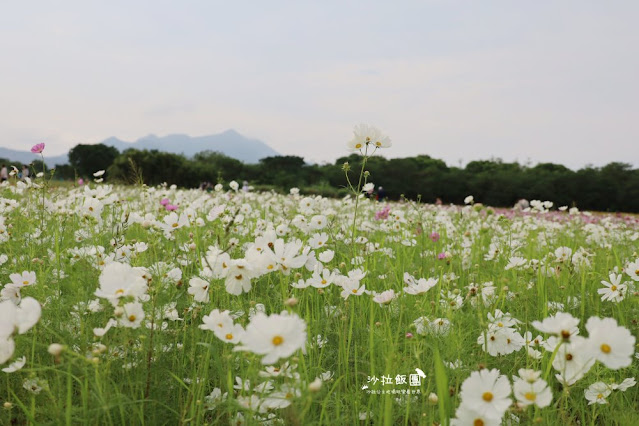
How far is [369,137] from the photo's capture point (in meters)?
2.29

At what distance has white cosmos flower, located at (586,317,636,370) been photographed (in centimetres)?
99

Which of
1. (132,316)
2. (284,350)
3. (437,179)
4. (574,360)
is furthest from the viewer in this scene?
(437,179)

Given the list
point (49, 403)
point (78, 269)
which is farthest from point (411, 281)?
point (78, 269)

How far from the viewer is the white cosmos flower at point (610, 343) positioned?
0.99 metres

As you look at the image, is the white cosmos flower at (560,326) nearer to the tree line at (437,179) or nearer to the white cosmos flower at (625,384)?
the white cosmos flower at (625,384)

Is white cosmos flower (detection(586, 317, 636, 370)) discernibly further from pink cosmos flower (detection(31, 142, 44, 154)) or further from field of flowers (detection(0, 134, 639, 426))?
pink cosmos flower (detection(31, 142, 44, 154))

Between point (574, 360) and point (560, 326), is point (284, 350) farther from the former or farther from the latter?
point (574, 360)

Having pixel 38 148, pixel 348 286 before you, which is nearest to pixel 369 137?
pixel 348 286

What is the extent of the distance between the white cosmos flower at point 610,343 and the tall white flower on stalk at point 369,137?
4.61 feet

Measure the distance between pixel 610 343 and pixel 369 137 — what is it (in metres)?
1.50

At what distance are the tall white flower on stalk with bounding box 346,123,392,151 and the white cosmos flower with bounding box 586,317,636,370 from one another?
1406 millimetres

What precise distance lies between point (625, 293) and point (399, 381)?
5.57 feet

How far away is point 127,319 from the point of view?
4.20ft

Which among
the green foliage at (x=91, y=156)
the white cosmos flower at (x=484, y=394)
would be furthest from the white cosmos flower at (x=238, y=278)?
the green foliage at (x=91, y=156)
